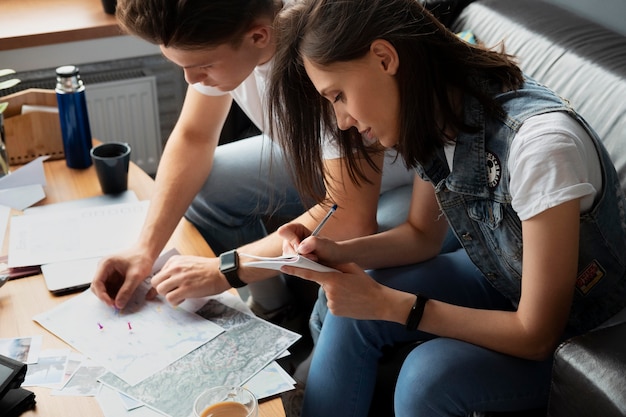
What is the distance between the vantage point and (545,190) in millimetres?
1108

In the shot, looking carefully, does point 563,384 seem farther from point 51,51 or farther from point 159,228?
point 51,51

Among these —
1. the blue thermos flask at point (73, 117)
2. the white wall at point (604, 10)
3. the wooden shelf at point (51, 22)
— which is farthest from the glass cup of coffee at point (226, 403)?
the wooden shelf at point (51, 22)

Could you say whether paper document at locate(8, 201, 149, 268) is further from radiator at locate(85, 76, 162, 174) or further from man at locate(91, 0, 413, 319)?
radiator at locate(85, 76, 162, 174)

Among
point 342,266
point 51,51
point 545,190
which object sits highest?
point 545,190

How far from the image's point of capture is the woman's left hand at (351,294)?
128cm

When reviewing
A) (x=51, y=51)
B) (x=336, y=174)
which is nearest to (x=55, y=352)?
(x=336, y=174)

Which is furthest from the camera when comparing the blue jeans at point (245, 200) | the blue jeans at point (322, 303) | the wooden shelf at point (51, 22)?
the wooden shelf at point (51, 22)

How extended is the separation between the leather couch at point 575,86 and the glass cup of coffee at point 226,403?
413mm

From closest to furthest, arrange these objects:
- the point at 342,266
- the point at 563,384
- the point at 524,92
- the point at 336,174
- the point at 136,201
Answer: the point at 563,384 → the point at 524,92 → the point at 342,266 → the point at 336,174 → the point at 136,201

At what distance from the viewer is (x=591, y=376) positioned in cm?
104

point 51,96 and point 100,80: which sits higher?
point 51,96

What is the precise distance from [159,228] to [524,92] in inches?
29.0

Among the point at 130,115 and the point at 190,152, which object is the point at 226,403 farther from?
the point at 130,115

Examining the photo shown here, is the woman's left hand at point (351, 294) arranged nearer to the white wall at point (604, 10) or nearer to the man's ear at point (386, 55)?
the man's ear at point (386, 55)
